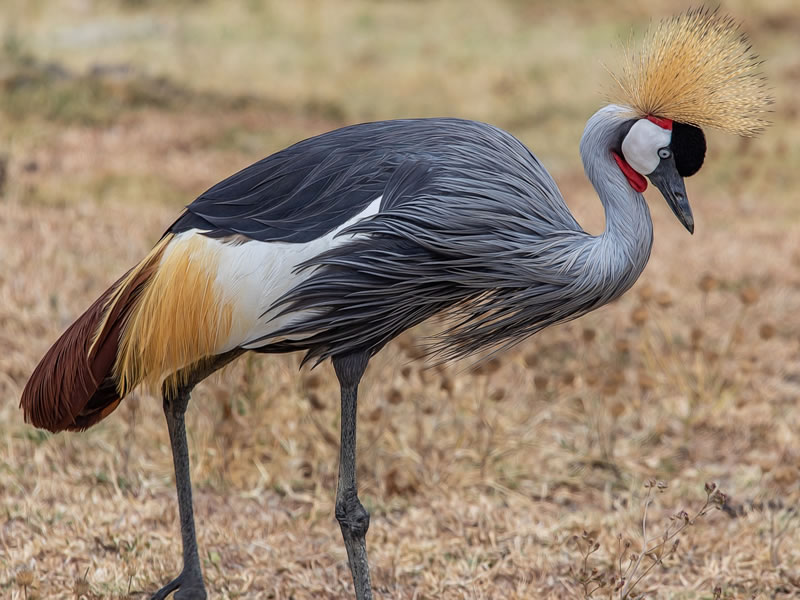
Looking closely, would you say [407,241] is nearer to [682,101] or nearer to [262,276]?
[262,276]

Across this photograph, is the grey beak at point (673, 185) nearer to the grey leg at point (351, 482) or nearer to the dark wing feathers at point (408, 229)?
the dark wing feathers at point (408, 229)

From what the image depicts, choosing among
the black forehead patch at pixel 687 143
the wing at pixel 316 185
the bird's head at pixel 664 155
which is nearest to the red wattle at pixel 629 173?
the bird's head at pixel 664 155

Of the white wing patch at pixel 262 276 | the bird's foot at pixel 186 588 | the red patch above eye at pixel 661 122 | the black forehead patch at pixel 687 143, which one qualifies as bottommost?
the bird's foot at pixel 186 588

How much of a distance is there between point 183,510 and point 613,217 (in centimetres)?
160

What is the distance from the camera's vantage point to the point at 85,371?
3.02 metres

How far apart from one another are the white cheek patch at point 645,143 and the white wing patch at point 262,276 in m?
0.74

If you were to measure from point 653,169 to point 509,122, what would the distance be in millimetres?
11081

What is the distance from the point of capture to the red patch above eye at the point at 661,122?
285 cm

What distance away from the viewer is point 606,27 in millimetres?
19141

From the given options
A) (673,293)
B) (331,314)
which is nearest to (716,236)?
(673,293)

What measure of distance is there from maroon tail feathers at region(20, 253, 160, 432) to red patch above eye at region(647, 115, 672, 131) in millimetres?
1473

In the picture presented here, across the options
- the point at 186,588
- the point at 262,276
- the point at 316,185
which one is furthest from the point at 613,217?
the point at 186,588

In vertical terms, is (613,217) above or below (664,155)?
below

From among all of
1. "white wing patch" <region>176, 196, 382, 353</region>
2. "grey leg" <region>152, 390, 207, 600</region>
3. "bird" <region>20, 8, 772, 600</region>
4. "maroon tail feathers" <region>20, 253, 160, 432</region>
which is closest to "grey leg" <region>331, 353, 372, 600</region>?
"bird" <region>20, 8, 772, 600</region>
